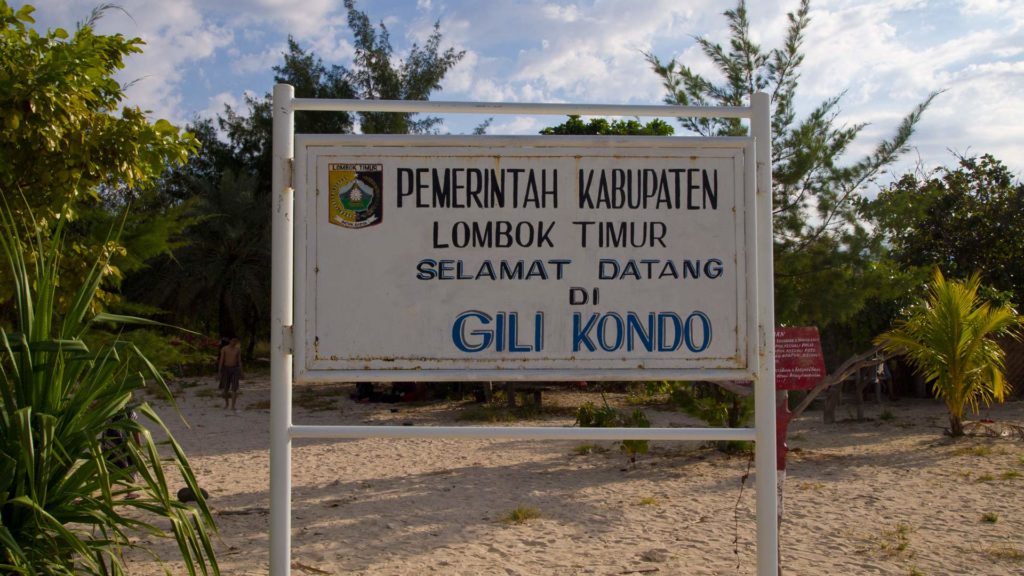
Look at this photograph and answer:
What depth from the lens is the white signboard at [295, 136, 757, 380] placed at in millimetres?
3283

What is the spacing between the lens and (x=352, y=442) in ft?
39.5

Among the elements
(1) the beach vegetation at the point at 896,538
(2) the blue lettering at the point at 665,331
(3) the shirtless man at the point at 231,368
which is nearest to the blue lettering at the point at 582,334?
(2) the blue lettering at the point at 665,331

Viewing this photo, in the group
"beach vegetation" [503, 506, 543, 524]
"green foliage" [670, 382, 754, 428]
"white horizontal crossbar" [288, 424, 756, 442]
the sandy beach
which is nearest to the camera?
"white horizontal crossbar" [288, 424, 756, 442]

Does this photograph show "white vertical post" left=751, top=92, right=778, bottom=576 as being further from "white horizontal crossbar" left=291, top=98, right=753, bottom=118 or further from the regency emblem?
the regency emblem

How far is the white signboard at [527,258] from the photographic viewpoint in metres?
3.28

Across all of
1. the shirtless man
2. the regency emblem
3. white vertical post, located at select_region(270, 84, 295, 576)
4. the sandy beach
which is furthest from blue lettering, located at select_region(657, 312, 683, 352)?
the shirtless man

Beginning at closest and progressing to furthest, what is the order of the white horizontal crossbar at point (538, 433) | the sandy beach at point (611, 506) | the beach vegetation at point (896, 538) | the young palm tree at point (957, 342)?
the white horizontal crossbar at point (538, 433), the sandy beach at point (611, 506), the beach vegetation at point (896, 538), the young palm tree at point (957, 342)

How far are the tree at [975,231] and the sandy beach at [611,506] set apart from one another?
26.1ft

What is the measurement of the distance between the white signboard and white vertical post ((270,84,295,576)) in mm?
99

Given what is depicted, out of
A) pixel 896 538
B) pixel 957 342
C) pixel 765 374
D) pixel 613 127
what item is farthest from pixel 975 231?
pixel 765 374

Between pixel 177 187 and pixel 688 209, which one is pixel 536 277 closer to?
pixel 688 209

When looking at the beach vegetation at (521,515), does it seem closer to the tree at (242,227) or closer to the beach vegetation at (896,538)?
the beach vegetation at (896,538)

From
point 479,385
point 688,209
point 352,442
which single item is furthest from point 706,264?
point 479,385

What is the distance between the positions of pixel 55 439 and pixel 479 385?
48.3 feet
